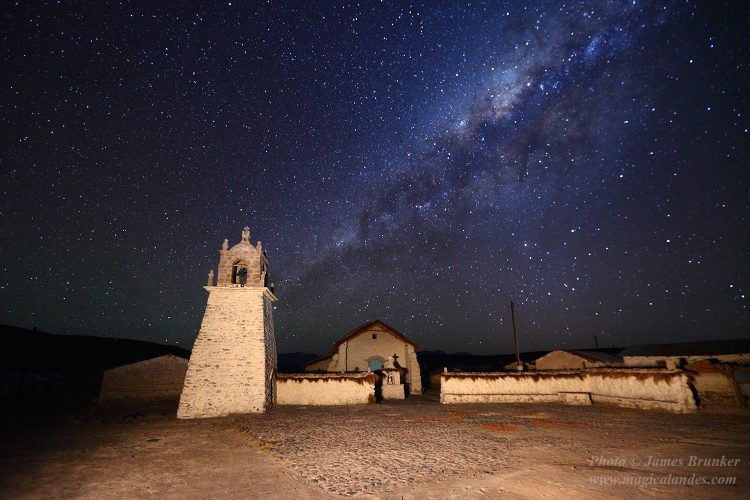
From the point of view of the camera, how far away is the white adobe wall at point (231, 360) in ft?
55.7

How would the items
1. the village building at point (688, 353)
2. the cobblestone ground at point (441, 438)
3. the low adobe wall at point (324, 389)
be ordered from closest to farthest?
→ the cobblestone ground at point (441, 438) → the low adobe wall at point (324, 389) → the village building at point (688, 353)

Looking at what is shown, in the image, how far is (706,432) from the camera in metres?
10.5

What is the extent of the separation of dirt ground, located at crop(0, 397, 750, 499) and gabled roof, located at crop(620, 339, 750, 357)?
15.5 m

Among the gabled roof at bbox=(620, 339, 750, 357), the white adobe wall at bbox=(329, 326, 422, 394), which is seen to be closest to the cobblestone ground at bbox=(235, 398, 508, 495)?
the white adobe wall at bbox=(329, 326, 422, 394)

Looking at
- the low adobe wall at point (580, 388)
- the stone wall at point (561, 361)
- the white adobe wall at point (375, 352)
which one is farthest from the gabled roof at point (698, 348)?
the white adobe wall at point (375, 352)

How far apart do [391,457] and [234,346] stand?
12.6 meters

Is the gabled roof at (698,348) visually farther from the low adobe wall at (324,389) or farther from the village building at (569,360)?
the low adobe wall at (324,389)

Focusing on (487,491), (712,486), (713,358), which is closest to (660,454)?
(712,486)

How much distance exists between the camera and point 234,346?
18.2 metres

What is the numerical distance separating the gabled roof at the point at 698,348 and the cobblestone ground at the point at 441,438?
16735 millimetres

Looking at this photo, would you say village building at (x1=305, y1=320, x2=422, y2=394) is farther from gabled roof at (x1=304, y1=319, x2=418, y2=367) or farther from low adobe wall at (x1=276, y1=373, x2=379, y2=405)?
low adobe wall at (x1=276, y1=373, x2=379, y2=405)

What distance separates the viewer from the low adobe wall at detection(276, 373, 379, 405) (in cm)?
2016

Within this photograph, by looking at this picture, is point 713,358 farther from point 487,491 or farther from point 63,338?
point 63,338

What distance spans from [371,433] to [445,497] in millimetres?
6239
